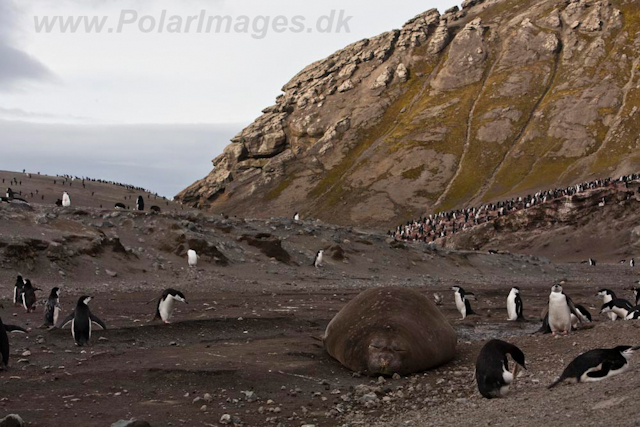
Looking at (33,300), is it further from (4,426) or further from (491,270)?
(491,270)

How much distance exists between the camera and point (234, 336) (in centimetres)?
1614

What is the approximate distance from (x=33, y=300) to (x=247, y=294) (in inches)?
333

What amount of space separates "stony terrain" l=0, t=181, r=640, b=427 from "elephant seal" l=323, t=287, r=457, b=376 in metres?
0.33

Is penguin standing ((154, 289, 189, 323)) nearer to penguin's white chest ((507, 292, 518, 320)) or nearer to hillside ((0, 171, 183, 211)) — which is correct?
penguin's white chest ((507, 292, 518, 320))

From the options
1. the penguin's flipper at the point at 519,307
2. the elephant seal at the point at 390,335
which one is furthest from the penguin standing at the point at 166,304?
the penguin's flipper at the point at 519,307

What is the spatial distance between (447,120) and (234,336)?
412ft

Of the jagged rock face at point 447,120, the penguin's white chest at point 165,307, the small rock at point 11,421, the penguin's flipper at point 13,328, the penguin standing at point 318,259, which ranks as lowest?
the small rock at point 11,421

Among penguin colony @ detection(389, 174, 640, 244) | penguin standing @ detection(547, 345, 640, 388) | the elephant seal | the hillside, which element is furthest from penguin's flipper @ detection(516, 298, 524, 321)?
penguin colony @ detection(389, 174, 640, 244)

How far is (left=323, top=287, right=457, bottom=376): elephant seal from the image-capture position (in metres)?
11.7

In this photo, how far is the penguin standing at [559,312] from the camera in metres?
13.9

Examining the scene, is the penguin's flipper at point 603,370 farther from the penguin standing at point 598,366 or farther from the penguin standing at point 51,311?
the penguin standing at point 51,311

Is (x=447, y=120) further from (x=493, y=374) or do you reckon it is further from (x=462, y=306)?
(x=493, y=374)

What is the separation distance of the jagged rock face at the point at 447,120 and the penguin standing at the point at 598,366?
96.8 meters

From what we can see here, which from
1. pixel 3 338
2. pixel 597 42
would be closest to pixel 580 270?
pixel 3 338
